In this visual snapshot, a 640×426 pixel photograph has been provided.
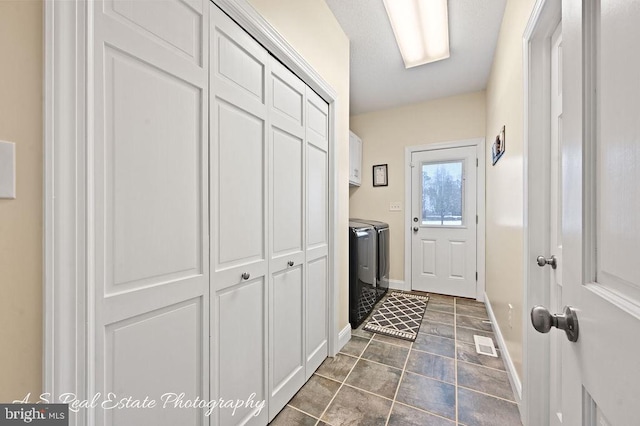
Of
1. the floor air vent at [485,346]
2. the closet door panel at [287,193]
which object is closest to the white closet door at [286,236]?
the closet door panel at [287,193]

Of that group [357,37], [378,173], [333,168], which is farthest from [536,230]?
[378,173]

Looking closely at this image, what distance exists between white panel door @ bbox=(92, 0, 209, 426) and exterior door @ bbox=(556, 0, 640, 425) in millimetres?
1062

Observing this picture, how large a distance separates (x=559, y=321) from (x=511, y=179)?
1483 mm

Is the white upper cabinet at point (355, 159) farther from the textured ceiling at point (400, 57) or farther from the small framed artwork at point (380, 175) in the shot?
the textured ceiling at point (400, 57)

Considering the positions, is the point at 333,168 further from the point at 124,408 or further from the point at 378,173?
the point at 378,173

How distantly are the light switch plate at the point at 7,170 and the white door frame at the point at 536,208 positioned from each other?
74.5 inches

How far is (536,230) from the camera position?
4.23 ft

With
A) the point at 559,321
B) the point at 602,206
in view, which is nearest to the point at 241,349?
the point at 559,321

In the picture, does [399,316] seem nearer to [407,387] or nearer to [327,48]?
[407,387]

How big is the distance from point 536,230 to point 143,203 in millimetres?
1727

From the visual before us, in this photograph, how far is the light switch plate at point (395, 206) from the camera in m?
3.63

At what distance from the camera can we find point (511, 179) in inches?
67.1

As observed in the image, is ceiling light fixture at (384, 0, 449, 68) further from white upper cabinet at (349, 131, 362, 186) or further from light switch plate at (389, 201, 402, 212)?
light switch plate at (389, 201, 402, 212)

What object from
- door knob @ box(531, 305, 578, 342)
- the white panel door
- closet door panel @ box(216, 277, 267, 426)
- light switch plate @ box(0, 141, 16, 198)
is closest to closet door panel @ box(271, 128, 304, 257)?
closet door panel @ box(216, 277, 267, 426)
